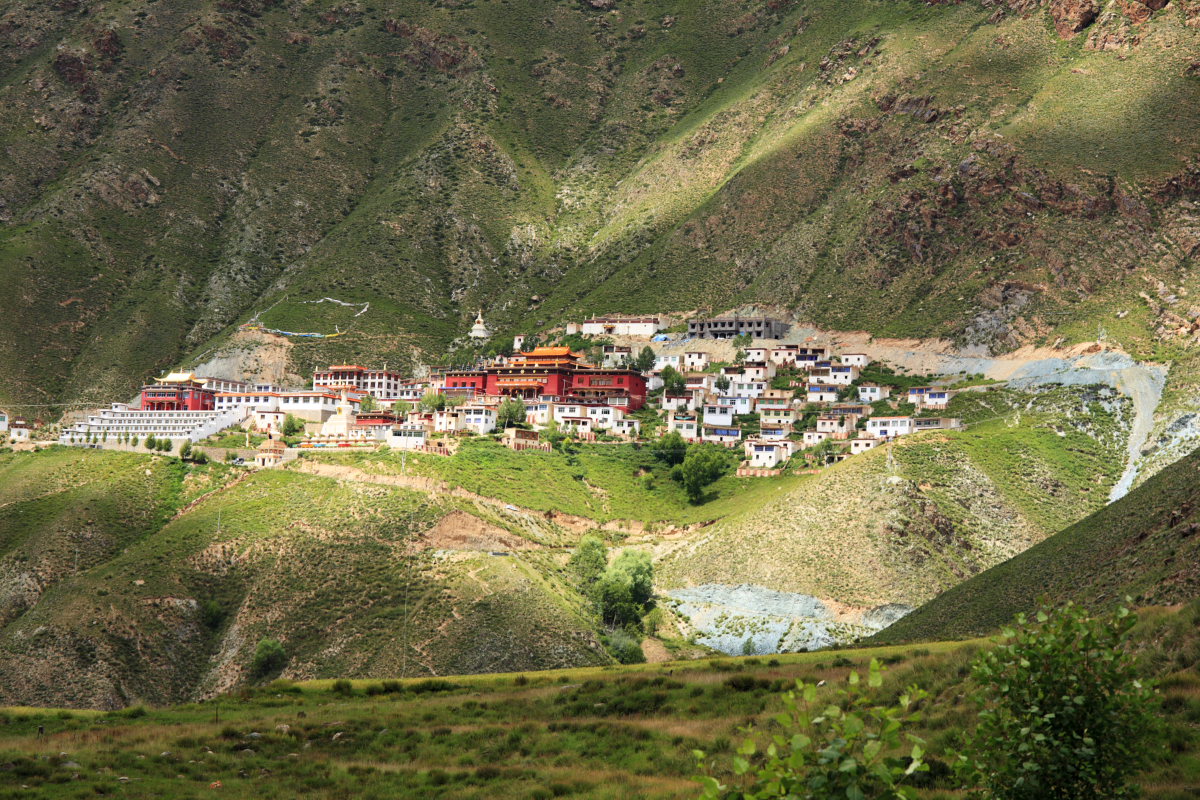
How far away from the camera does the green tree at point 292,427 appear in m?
104

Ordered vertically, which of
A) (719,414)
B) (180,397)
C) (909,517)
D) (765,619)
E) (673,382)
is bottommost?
(765,619)

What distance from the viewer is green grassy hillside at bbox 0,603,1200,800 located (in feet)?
75.9

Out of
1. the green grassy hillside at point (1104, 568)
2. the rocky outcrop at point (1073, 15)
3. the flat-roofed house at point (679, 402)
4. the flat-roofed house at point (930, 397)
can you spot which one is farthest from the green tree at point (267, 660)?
the rocky outcrop at point (1073, 15)

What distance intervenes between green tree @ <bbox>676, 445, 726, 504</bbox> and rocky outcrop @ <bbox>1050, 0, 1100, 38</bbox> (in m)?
82.8

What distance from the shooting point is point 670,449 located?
104m

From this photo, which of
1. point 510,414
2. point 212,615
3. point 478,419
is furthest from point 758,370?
point 212,615

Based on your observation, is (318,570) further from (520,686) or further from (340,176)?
(340,176)

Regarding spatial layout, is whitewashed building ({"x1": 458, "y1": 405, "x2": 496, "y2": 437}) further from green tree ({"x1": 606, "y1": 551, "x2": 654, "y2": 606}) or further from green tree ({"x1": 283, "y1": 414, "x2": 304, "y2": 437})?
green tree ({"x1": 606, "y1": 551, "x2": 654, "y2": 606})

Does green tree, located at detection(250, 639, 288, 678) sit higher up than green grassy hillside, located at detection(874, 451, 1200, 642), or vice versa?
green grassy hillside, located at detection(874, 451, 1200, 642)

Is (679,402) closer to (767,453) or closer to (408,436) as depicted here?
(767,453)

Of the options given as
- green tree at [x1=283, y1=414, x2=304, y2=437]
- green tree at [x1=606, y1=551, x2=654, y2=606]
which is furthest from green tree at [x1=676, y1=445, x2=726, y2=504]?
green tree at [x1=283, y1=414, x2=304, y2=437]

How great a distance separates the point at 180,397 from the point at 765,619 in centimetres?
5855

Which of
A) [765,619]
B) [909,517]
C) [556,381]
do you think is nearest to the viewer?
[765,619]

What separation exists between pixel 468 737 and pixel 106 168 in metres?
149
